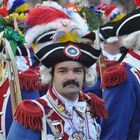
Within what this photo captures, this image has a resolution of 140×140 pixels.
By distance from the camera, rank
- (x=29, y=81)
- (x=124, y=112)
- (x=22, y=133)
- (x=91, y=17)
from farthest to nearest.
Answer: (x=91, y=17) → (x=29, y=81) → (x=124, y=112) → (x=22, y=133)

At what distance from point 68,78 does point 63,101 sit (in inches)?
7.6

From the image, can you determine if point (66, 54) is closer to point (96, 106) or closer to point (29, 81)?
point (96, 106)

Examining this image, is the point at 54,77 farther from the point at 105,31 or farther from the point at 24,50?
the point at 105,31

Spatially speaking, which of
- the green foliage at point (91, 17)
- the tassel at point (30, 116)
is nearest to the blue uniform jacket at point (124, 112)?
the tassel at point (30, 116)

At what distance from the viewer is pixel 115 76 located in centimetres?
563

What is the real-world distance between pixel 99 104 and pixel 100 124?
0.20m

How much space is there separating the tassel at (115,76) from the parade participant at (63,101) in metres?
0.40

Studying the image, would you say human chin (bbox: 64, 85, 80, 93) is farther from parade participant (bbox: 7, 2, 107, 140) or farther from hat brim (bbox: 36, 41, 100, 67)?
hat brim (bbox: 36, 41, 100, 67)

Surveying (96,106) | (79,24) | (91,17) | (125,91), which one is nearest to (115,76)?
(125,91)

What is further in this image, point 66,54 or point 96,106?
point 96,106

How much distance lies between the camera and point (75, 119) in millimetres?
5047

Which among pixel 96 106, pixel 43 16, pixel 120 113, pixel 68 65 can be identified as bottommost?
pixel 120 113

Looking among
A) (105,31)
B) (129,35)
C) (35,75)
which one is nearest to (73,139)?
(129,35)

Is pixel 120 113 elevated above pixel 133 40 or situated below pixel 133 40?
below
